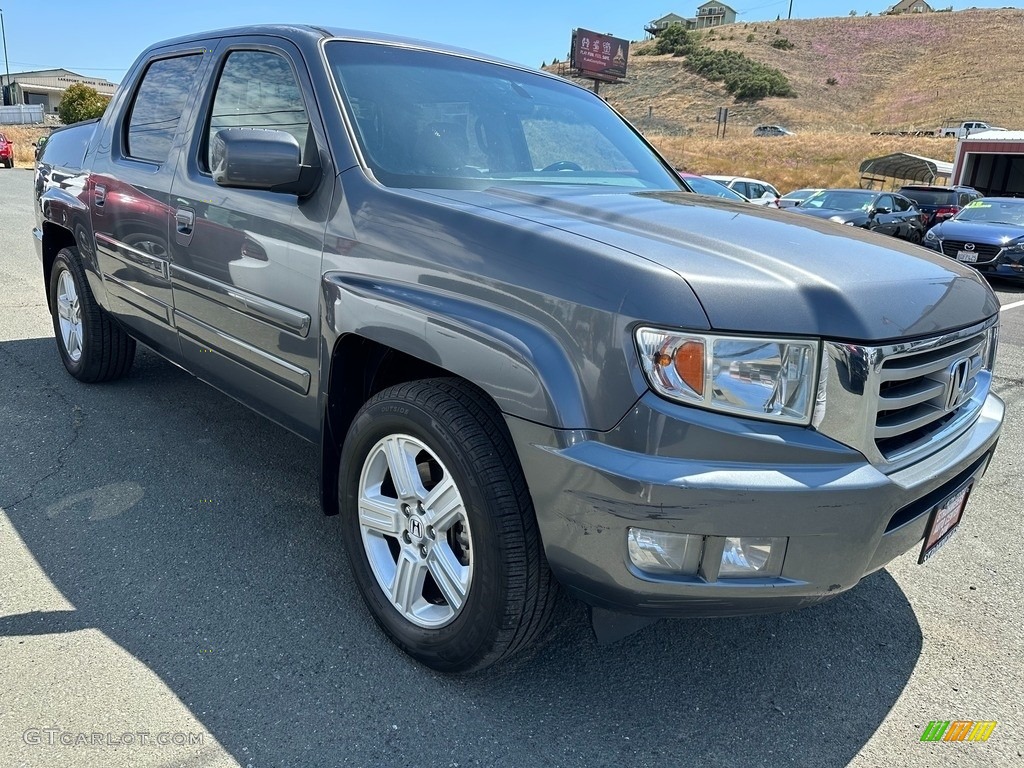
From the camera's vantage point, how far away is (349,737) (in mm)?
2043

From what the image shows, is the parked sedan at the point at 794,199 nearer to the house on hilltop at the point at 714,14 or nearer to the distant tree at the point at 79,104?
the distant tree at the point at 79,104

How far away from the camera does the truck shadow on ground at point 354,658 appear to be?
206 cm

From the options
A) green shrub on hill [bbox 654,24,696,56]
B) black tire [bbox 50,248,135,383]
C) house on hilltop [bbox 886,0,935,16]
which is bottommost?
black tire [bbox 50,248,135,383]

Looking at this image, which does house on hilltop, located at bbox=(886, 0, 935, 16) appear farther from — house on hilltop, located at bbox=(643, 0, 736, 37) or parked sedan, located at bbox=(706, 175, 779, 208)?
parked sedan, located at bbox=(706, 175, 779, 208)

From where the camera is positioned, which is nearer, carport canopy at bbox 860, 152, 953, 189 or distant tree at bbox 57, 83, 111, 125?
carport canopy at bbox 860, 152, 953, 189

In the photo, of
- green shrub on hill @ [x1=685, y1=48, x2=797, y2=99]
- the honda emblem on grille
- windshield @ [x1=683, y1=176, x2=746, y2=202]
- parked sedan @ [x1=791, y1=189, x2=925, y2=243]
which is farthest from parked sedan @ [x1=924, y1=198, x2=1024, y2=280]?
green shrub on hill @ [x1=685, y1=48, x2=797, y2=99]

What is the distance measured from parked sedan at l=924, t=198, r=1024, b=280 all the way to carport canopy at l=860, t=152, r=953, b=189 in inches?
742

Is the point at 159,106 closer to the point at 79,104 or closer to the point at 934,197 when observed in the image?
the point at 934,197

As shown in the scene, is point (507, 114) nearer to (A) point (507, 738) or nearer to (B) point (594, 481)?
(B) point (594, 481)

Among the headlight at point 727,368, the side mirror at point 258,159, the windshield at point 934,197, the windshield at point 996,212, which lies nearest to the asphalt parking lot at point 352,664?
the headlight at point 727,368

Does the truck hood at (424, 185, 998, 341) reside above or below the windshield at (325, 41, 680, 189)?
below

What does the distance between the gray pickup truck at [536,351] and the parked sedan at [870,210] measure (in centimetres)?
1259

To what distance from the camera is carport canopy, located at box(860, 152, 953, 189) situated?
30070 millimetres
